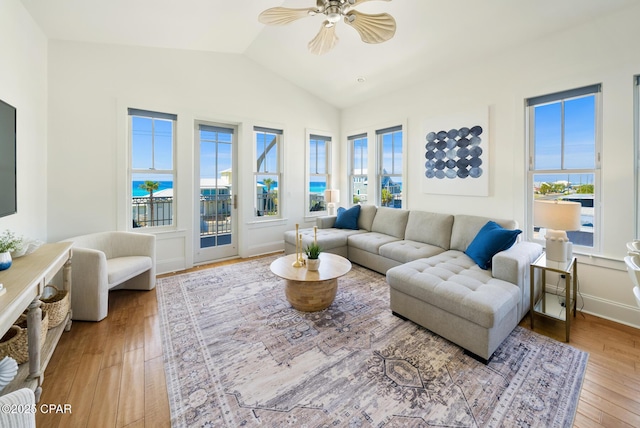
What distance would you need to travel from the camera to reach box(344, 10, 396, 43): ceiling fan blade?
2148 millimetres

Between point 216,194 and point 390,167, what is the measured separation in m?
3.14

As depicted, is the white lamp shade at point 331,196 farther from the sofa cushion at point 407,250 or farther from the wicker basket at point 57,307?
the wicker basket at point 57,307

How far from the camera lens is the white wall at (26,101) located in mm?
2219

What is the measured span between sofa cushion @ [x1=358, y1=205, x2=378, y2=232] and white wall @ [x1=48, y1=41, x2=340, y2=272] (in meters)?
1.41

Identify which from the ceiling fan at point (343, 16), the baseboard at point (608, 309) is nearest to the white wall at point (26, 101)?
the ceiling fan at point (343, 16)

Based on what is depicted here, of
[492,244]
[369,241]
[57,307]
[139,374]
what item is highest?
[492,244]

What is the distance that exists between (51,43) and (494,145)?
5441mm

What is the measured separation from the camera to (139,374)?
1870 millimetres

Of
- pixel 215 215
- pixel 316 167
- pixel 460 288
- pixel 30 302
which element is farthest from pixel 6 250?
pixel 316 167

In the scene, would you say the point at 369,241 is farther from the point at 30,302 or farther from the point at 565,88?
the point at 30,302

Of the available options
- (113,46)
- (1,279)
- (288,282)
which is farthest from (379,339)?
(113,46)

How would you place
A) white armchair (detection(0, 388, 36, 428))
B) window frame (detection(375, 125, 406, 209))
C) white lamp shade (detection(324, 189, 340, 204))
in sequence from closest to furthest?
white armchair (detection(0, 388, 36, 428)), window frame (detection(375, 125, 406, 209)), white lamp shade (detection(324, 189, 340, 204))

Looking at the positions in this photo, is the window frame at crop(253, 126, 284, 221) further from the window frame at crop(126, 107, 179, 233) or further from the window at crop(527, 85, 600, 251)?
the window at crop(527, 85, 600, 251)

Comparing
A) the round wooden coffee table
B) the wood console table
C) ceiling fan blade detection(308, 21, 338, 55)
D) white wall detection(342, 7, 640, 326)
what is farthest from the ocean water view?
white wall detection(342, 7, 640, 326)
